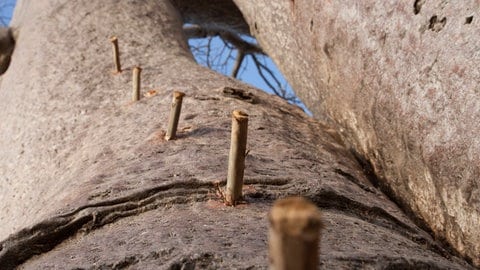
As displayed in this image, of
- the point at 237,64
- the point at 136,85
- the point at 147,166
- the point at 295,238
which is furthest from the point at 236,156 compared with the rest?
the point at 237,64

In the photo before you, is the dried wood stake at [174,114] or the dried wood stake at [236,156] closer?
the dried wood stake at [236,156]

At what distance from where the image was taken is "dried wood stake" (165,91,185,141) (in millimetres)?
887

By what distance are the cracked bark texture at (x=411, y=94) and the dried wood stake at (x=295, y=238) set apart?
632 millimetres

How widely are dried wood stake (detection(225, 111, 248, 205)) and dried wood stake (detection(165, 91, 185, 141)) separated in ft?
0.73

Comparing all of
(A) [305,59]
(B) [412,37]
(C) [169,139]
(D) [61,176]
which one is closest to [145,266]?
(C) [169,139]

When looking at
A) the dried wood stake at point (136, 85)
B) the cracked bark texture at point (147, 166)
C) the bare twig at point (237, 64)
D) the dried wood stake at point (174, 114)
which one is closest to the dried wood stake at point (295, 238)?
the cracked bark texture at point (147, 166)

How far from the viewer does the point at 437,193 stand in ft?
3.11

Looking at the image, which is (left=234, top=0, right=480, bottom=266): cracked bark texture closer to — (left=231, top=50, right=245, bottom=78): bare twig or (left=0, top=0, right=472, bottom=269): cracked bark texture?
(left=0, top=0, right=472, bottom=269): cracked bark texture

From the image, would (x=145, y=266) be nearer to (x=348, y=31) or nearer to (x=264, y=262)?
(x=264, y=262)

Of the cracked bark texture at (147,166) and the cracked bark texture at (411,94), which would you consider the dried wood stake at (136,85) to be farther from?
the cracked bark texture at (411,94)

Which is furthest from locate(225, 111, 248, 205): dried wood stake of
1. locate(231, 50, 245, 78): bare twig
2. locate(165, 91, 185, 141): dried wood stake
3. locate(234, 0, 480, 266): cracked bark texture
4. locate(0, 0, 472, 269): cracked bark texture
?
locate(231, 50, 245, 78): bare twig

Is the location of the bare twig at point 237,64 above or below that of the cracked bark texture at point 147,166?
above

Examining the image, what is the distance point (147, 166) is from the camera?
82cm

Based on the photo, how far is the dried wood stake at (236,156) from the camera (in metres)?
0.65
